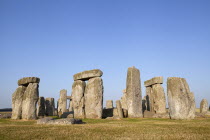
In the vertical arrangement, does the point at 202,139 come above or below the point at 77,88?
below

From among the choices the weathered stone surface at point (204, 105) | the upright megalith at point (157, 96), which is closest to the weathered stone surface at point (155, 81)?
the upright megalith at point (157, 96)

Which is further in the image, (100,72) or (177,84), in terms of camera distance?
(100,72)

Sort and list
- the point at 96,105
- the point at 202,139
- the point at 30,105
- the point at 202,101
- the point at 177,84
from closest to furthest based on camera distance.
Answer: the point at 202,139 → the point at 177,84 → the point at 30,105 → the point at 96,105 → the point at 202,101

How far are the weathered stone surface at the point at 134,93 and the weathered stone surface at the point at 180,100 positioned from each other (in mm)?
3148

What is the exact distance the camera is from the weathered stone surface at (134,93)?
539 inches

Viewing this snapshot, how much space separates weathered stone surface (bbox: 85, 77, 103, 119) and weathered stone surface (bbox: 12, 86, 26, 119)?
4.21 meters

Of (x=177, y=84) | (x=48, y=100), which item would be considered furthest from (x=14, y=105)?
(x=177, y=84)

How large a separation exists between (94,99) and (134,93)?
9.13 ft

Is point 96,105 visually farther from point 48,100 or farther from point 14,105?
point 48,100

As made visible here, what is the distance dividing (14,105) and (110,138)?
34.8ft

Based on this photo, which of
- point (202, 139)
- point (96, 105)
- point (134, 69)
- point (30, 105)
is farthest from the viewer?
point (134, 69)

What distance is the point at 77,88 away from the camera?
14.7 m

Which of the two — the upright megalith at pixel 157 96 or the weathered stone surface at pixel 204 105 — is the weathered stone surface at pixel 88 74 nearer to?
the upright megalith at pixel 157 96

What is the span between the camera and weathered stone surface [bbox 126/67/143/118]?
1370 cm
